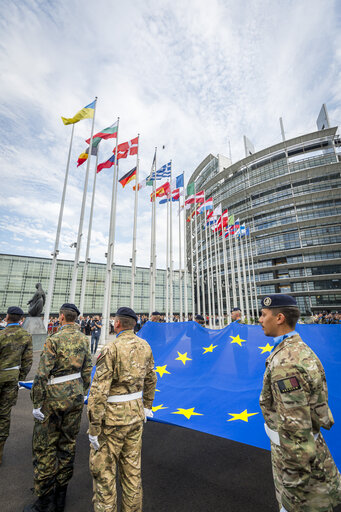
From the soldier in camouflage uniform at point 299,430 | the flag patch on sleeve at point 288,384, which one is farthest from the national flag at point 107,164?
the flag patch on sleeve at point 288,384

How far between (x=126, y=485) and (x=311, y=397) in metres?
2.04

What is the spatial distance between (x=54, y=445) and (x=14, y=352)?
1672mm

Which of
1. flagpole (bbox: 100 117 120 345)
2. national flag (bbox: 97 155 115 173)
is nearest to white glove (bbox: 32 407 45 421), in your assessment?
flagpole (bbox: 100 117 120 345)

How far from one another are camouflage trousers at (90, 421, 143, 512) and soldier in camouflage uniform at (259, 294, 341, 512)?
4.54 ft

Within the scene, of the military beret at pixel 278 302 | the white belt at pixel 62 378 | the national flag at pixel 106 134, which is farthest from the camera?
the national flag at pixel 106 134

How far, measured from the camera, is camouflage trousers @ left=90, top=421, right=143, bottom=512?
2271 millimetres

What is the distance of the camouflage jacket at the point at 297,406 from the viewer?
5.30ft

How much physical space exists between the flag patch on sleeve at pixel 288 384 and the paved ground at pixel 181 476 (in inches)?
84.4

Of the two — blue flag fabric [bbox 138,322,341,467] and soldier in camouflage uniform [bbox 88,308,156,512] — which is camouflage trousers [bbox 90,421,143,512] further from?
blue flag fabric [bbox 138,322,341,467]

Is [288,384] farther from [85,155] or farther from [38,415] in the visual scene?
[85,155]

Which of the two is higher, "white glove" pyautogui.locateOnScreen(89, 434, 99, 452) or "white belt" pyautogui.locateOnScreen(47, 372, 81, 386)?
"white belt" pyautogui.locateOnScreen(47, 372, 81, 386)

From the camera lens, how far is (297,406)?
1662 millimetres

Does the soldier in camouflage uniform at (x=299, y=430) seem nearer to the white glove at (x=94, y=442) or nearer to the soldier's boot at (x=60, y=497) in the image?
the white glove at (x=94, y=442)

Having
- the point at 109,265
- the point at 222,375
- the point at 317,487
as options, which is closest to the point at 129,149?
the point at 109,265
